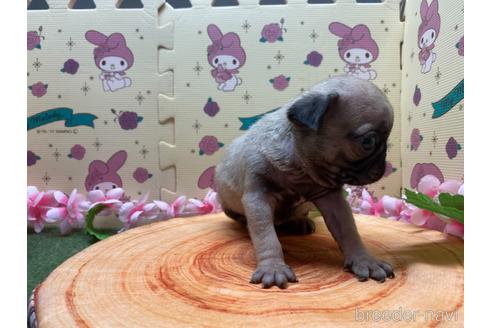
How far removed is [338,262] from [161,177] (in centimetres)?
162

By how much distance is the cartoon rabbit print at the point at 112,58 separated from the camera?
2.72 m

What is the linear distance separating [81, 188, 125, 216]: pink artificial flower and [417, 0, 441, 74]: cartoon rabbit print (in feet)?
6.86

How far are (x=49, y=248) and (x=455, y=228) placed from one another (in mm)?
2445

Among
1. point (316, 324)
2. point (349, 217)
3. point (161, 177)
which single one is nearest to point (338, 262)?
point (349, 217)

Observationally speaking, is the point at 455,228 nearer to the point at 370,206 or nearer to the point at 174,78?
the point at 370,206

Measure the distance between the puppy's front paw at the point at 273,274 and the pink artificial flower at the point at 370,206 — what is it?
1351 millimetres

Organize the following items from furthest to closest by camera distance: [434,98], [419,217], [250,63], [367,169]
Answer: [250,63] < [434,98] < [419,217] < [367,169]

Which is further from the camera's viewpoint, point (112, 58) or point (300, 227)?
point (112, 58)

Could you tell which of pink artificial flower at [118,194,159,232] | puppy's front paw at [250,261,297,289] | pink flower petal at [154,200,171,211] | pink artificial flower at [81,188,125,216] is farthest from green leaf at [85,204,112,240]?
puppy's front paw at [250,261,297,289]

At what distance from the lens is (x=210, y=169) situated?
278 centimetres

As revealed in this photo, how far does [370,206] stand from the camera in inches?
102

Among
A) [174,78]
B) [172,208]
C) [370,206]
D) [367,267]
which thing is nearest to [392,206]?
[370,206]

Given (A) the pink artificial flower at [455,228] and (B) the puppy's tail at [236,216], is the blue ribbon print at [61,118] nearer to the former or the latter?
(B) the puppy's tail at [236,216]

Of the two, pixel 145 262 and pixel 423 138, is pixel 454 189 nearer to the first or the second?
pixel 423 138
